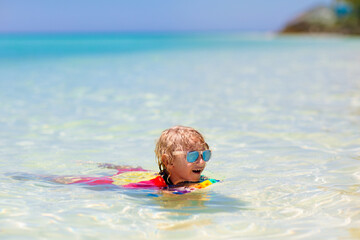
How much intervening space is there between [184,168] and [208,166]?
1229 millimetres

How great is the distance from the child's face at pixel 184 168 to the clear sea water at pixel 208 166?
0.15 meters

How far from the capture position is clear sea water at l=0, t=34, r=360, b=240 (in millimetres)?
3244

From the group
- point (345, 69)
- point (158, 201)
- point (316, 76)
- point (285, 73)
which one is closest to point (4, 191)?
point (158, 201)

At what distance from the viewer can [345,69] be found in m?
15.8

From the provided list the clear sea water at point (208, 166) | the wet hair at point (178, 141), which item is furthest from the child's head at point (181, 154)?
the clear sea water at point (208, 166)

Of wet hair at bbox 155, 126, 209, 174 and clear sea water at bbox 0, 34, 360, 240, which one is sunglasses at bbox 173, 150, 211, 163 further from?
clear sea water at bbox 0, 34, 360, 240

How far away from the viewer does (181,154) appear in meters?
3.75

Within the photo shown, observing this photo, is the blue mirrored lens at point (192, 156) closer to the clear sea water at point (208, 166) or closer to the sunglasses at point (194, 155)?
the sunglasses at point (194, 155)

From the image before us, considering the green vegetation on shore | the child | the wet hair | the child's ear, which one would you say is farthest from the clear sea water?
the green vegetation on shore

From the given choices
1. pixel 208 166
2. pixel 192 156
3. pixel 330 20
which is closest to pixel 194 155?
pixel 192 156

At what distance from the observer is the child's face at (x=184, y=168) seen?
3760 mm

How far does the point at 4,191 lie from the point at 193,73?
1190 cm

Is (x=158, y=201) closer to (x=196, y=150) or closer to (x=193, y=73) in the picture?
(x=196, y=150)

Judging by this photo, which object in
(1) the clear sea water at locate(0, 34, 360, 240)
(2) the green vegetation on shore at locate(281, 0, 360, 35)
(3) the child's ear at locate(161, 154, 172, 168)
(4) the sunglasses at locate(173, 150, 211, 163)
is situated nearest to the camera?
(1) the clear sea water at locate(0, 34, 360, 240)
